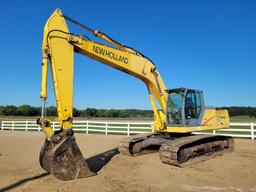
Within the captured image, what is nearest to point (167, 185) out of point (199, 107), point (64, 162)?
point (64, 162)

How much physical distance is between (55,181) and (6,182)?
119 cm

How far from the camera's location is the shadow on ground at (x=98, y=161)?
8.47 metres

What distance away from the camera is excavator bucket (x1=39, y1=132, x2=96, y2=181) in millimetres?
6461

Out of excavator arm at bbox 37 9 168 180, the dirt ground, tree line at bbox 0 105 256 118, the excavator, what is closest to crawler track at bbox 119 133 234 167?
the excavator

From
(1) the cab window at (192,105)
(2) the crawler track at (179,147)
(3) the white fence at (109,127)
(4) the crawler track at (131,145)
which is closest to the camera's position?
(2) the crawler track at (179,147)

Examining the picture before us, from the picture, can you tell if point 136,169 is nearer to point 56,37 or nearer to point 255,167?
point 255,167

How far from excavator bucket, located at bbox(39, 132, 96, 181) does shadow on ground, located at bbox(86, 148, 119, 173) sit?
1.26 metres

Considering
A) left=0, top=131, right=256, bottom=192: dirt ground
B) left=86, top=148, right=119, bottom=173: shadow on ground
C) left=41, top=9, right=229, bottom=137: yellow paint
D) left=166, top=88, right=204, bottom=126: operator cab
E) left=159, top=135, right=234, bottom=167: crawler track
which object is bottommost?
left=0, top=131, right=256, bottom=192: dirt ground

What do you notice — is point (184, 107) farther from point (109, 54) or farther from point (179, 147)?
point (109, 54)

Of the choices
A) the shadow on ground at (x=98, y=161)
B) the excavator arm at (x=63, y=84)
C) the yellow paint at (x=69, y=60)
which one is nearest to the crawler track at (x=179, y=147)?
the yellow paint at (x=69, y=60)

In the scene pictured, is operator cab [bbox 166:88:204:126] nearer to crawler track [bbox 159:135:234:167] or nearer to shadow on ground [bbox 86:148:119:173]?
crawler track [bbox 159:135:234:167]

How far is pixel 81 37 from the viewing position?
776cm

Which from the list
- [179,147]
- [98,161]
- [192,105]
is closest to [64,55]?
[98,161]

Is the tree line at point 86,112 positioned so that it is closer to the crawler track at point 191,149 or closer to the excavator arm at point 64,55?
the crawler track at point 191,149
